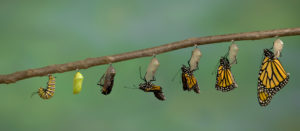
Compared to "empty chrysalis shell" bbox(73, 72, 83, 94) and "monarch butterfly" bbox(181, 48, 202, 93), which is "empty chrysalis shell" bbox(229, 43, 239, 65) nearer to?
"monarch butterfly" bbox(181, 48, 202, 93)

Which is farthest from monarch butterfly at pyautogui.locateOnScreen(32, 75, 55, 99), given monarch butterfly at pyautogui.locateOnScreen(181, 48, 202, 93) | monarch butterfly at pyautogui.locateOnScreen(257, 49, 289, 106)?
monarch butterfly at pyautogui.locateOnScreen(257, 49, 289, 106)

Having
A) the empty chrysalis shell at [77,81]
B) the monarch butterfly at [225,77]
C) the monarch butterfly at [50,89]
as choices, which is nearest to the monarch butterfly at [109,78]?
the empty chrysalis shell at [77,81]

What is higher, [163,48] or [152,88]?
[163,48]

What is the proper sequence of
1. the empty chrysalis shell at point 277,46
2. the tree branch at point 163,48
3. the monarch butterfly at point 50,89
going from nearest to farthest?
the tree branch at point 163,48 < the empty chrysalis shell at point 277,46 < the monarch butterfly at point 50,89

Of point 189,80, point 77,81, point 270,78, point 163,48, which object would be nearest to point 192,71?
point 189,80

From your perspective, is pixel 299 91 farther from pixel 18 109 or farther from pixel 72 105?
pixel 18 109

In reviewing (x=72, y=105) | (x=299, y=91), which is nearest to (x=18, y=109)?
(x=72, y=105)

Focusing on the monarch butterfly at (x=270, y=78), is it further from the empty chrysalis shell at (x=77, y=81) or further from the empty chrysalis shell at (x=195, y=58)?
the empty chrysalis shell at (x=77, y=81)

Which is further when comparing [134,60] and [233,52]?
[134,60]

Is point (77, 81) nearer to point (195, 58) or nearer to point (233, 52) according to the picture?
point (195, 58)
